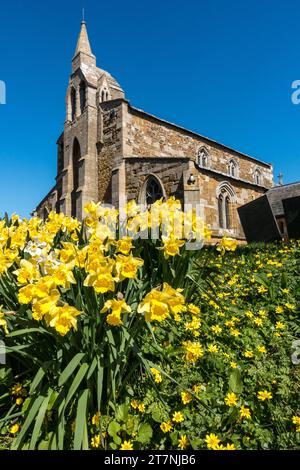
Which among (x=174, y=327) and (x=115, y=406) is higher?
(x=174, y=327)

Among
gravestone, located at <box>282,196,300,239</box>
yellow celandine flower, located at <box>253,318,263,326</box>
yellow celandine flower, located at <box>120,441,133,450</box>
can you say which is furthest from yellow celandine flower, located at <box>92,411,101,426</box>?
gravestone, located at <box>282,196,300,239</box>

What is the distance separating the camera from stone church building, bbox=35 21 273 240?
1323 cm

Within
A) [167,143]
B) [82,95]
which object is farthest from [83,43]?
[167,143]

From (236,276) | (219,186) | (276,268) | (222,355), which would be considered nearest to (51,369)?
(222,355)

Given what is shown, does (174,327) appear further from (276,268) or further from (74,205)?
(74,205)

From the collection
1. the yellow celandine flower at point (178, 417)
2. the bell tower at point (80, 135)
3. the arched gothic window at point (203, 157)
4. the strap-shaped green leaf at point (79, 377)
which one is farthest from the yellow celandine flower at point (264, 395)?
the arched gothic window at point (203, 157)

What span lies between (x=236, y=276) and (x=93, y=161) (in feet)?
49.8

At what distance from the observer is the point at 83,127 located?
1827 centimetres

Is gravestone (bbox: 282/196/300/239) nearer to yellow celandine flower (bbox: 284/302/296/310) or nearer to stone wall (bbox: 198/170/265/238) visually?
yellow celandine flower (bbox: 284/302/296/310)

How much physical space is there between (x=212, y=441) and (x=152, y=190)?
12501 millimetres

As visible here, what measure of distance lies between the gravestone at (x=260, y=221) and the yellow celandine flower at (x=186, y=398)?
21.2 feet

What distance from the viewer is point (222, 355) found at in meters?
2.34

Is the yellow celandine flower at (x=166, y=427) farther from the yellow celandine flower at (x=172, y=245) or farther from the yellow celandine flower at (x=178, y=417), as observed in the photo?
the yellow celandine flower at (x=172, y=245)

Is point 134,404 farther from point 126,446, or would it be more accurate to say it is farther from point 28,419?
point 28,419
